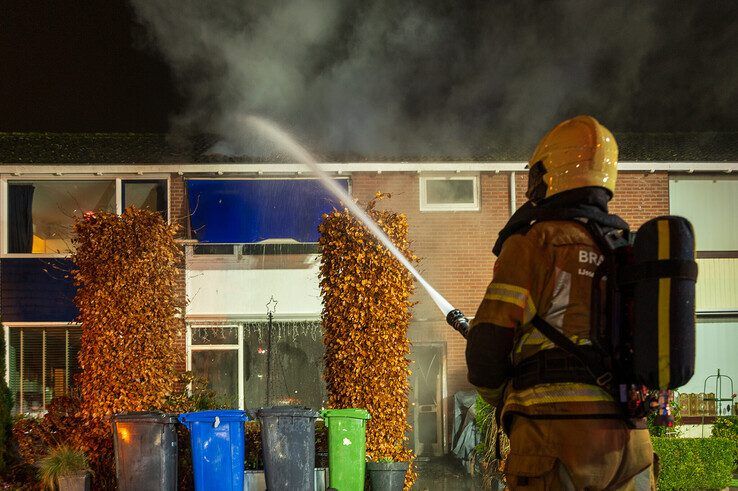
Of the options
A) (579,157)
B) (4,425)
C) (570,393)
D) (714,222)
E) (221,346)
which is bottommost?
(4,425)

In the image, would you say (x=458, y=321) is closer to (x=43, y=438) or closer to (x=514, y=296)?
(x=514, y=296)

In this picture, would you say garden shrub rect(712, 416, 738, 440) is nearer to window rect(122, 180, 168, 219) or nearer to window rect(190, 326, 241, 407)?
window rect(190, 326, 241, 407)

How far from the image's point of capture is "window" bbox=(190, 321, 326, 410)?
1467 centimetres

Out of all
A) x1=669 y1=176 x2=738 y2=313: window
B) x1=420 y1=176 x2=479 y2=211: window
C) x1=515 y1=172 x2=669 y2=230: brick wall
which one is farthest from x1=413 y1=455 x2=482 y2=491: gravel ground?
x1=669 y1=176 x2=738 y2=313: window

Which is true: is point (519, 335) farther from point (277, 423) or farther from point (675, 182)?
point (675, 182)

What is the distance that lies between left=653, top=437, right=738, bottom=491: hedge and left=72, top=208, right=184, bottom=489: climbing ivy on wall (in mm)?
6573

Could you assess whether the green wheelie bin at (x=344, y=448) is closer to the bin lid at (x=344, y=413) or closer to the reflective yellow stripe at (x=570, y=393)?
the bin lid at (x=344, y=413)

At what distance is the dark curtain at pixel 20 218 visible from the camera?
15.1 metres

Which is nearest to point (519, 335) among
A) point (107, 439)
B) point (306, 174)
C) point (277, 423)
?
Answer: point (277, 423)

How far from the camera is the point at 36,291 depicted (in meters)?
14.8

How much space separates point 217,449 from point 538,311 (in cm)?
621

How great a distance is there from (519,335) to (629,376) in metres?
0.41

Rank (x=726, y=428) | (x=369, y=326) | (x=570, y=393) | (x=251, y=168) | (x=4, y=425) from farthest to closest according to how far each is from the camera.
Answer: (x=251, y=168), (x=726, y=428), (x=4, y=425), (x=369, y=326), (x=570, y=393)

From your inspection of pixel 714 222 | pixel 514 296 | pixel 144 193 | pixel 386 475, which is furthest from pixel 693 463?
pixel 144 193
